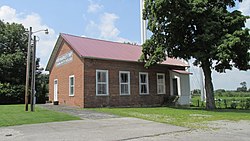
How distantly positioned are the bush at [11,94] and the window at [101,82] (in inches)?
564

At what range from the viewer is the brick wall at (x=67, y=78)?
72.6 ft

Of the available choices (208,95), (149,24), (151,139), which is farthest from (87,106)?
(151,139)

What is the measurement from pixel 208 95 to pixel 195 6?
741 cm

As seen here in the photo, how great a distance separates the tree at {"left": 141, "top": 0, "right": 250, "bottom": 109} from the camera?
18.8 meters

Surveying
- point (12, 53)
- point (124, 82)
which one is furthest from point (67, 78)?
point (12, 53)

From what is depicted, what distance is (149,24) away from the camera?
2242cm

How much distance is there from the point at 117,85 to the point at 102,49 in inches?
154

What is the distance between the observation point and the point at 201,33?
829 inches

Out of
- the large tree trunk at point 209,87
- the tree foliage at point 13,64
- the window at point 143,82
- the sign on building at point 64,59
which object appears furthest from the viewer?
the tree foliage at point 13,64

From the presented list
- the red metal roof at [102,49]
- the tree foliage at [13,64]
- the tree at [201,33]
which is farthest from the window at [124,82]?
the tree foliage at [13,64]

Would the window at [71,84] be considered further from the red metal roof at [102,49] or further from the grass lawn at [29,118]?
the grass lawn at [29,118]

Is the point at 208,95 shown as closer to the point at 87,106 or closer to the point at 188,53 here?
the point at 188,53

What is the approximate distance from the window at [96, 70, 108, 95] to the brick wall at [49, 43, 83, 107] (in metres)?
1.45

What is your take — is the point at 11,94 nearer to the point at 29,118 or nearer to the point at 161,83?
the point at 161,83
